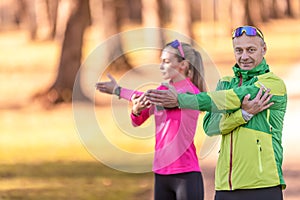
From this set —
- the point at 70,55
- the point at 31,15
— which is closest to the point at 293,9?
the point at 31,15

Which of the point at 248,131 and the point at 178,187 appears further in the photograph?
the point at 178,187

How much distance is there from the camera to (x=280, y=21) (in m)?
81.9

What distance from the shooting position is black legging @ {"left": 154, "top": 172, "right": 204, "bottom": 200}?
24.5ft

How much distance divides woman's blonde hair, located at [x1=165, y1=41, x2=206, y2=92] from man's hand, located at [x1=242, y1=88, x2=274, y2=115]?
144 centimetres

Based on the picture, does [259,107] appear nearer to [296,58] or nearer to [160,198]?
[160,198]

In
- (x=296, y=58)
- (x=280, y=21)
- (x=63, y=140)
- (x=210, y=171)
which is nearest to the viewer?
(x=210, y=171)

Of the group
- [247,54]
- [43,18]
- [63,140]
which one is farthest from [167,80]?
[43,18]

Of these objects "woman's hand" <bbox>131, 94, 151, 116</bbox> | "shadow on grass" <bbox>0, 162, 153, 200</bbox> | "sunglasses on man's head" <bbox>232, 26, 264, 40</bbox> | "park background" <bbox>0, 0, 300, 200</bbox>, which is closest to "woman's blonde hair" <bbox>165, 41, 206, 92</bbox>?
"woman's hand" <bbox>131, 94, 151, 116</bbox>

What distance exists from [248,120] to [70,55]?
19.1 meters

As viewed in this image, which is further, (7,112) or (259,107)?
(7,112)

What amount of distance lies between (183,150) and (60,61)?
18.0 meters

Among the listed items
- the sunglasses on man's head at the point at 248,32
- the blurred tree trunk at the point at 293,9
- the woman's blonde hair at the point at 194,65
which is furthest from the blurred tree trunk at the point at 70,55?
the blurred tree trunk at the point at 293,9

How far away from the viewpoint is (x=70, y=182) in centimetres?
1304

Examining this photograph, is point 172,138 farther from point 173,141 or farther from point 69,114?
point 69,114
